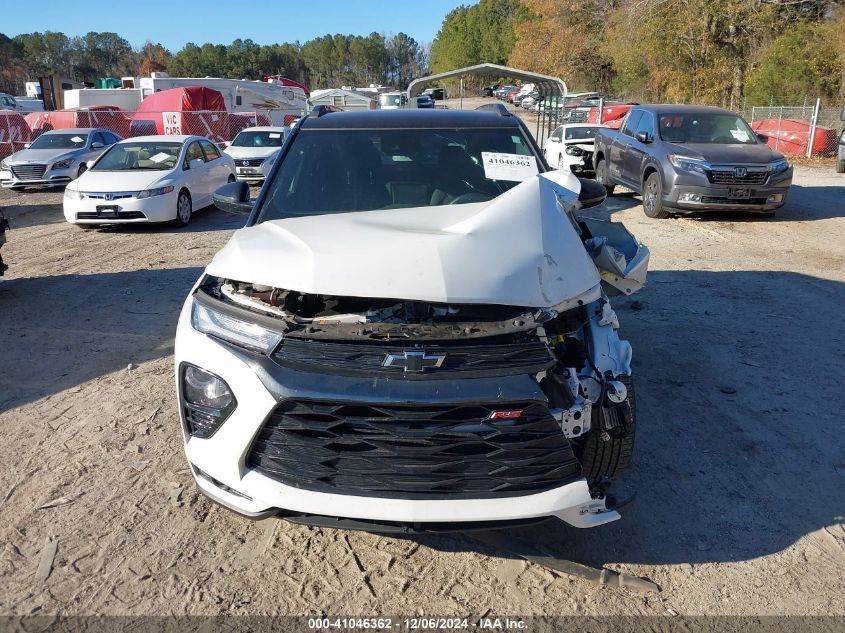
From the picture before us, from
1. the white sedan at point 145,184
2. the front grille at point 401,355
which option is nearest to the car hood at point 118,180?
the white sedan at point 145,184

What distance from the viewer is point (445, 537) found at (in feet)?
10.1

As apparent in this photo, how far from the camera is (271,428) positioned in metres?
2.47

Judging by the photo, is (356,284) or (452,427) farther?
(356,284)

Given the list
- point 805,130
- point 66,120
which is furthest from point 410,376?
point 66,120

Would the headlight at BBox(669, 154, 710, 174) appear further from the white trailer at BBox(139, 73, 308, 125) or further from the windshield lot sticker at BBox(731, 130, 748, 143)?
the white trailer at BBox(139, 73, 308, 125)

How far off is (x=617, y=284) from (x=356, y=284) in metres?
1.96

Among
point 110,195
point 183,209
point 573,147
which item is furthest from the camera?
point 573,147

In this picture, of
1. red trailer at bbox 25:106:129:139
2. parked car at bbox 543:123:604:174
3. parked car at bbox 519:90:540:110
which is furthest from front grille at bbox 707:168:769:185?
parked car at bbox 519:90:540:110

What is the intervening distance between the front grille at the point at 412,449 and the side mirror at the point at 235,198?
2.10 m

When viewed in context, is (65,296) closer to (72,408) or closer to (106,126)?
(72,408)

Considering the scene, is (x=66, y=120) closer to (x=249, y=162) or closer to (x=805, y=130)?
(x=249, y=162)

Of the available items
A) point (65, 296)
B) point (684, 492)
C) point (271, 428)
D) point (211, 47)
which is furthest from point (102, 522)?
point (211, 47)

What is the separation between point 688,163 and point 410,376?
30.9ft

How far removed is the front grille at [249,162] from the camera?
16406 mm
